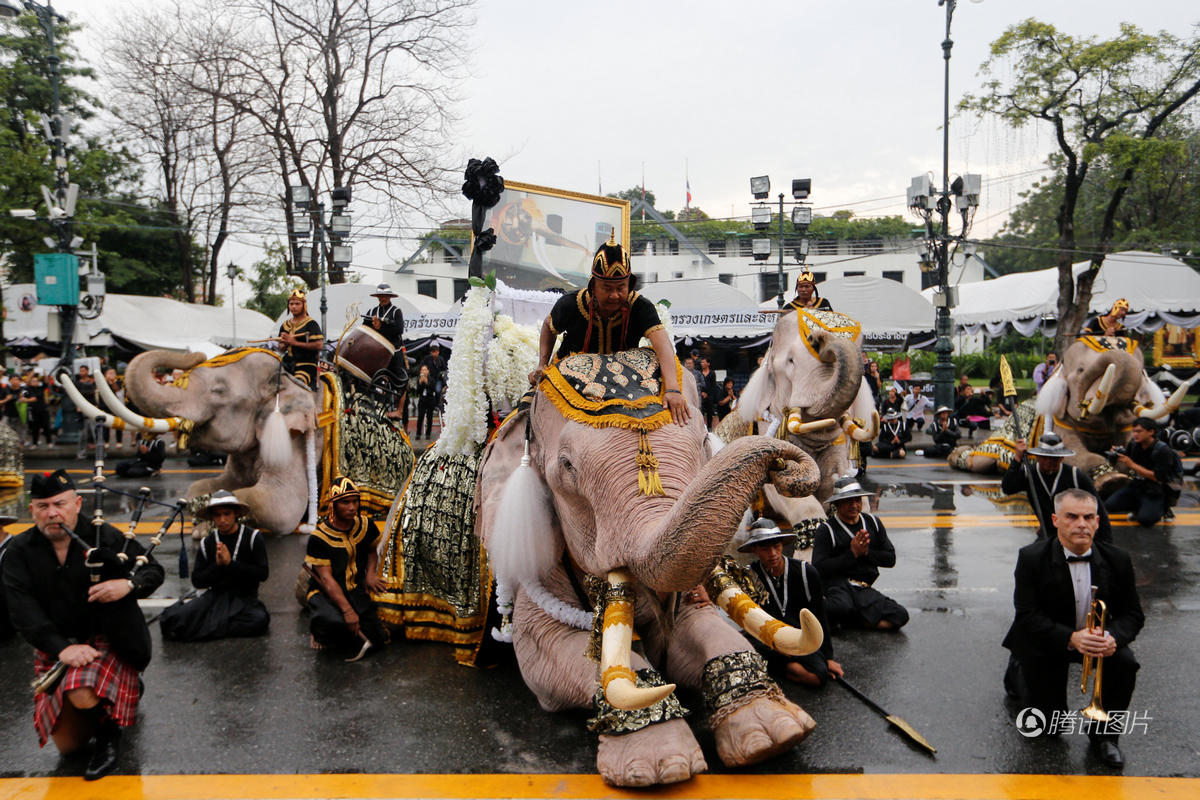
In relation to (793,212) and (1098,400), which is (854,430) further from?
(793,212)

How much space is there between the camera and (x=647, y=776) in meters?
3.50

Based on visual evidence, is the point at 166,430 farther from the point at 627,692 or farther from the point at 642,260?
the point at 642,260

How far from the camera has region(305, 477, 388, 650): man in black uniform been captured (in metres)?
5.32

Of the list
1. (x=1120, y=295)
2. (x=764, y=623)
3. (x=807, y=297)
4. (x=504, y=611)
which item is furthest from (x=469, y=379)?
(x=1120, y=295)

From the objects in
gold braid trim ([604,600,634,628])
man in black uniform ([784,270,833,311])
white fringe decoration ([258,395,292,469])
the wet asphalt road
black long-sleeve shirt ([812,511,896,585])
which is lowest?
the wet asphalt road

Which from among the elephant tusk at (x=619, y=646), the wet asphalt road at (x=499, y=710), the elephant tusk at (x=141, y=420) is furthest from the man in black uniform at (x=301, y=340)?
the elephant tusk at (x=619, y=646)

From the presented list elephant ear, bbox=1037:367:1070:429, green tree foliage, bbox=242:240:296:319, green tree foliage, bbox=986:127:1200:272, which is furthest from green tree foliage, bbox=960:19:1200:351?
green tree foliage, bbox=242:240:296:319

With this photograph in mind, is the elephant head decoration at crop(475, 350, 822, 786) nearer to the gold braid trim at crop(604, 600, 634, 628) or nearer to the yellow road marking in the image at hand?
the gold braid trim at crop(604, 600, 634, 628)

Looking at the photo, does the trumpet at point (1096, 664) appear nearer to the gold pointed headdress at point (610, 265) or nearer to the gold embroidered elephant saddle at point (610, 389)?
the gold embroidered elephant saddle at point (610, 389)

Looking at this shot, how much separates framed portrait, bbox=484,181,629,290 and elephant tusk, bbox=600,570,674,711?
3.36 metres

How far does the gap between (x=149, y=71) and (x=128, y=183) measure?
550 cm

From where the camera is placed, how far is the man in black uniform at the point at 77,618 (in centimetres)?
390

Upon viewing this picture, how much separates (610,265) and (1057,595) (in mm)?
2576

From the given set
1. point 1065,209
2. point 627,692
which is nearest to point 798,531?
point 627,692
